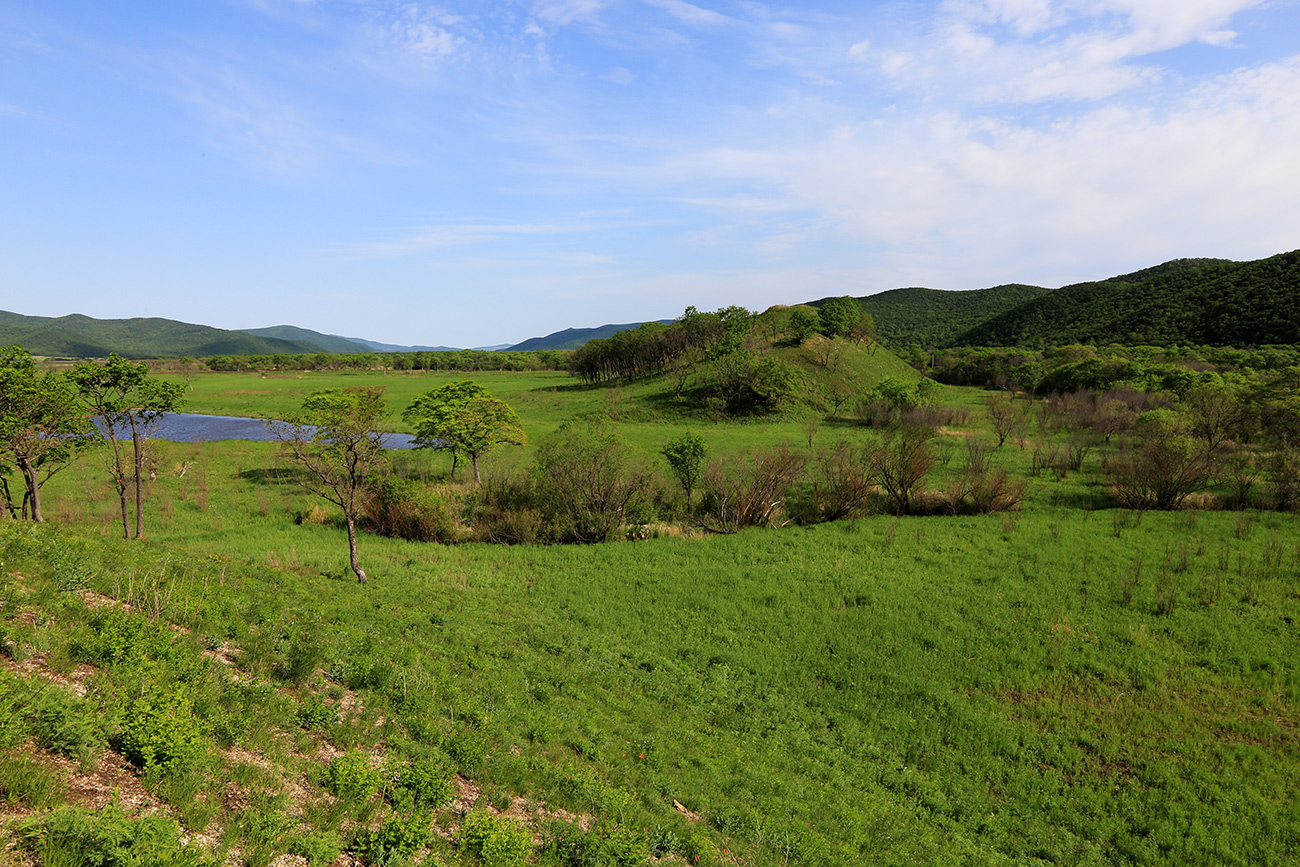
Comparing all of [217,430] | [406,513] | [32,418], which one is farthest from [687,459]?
[217,430]

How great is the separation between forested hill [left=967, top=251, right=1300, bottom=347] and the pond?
15848cm

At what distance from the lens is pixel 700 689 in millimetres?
18094

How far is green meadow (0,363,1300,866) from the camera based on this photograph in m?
8.36

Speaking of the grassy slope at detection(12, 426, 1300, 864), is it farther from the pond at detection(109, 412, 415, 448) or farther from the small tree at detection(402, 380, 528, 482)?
Answer: the pond at detection(109, 412, 415, 448)

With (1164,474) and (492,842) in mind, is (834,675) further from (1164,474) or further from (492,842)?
(1164,474)

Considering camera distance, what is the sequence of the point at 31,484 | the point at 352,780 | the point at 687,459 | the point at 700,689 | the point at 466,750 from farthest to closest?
the point at 687,459, the point at 31,484, the point at 700,689, the point at 466,750, the point at 352,780

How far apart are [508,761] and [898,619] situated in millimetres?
19364

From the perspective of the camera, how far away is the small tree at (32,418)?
21.7 meters

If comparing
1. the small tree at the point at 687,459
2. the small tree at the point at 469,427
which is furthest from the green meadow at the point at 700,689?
the small tree at the point at 469,427

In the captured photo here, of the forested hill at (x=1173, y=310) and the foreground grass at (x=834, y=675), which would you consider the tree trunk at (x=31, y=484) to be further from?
the forested hill at (x=1173, y=310)

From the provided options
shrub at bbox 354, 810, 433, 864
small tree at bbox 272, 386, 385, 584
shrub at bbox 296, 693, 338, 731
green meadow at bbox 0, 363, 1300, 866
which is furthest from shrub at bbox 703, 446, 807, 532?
shrub at bbox 354, 810, 433, 864

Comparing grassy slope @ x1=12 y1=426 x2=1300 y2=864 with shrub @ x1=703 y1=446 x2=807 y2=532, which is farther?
shrub @ x1=703 y1=446 x2=807 y2=532

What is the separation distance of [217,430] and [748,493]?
3082 inches

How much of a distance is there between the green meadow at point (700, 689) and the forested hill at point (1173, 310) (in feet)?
387
